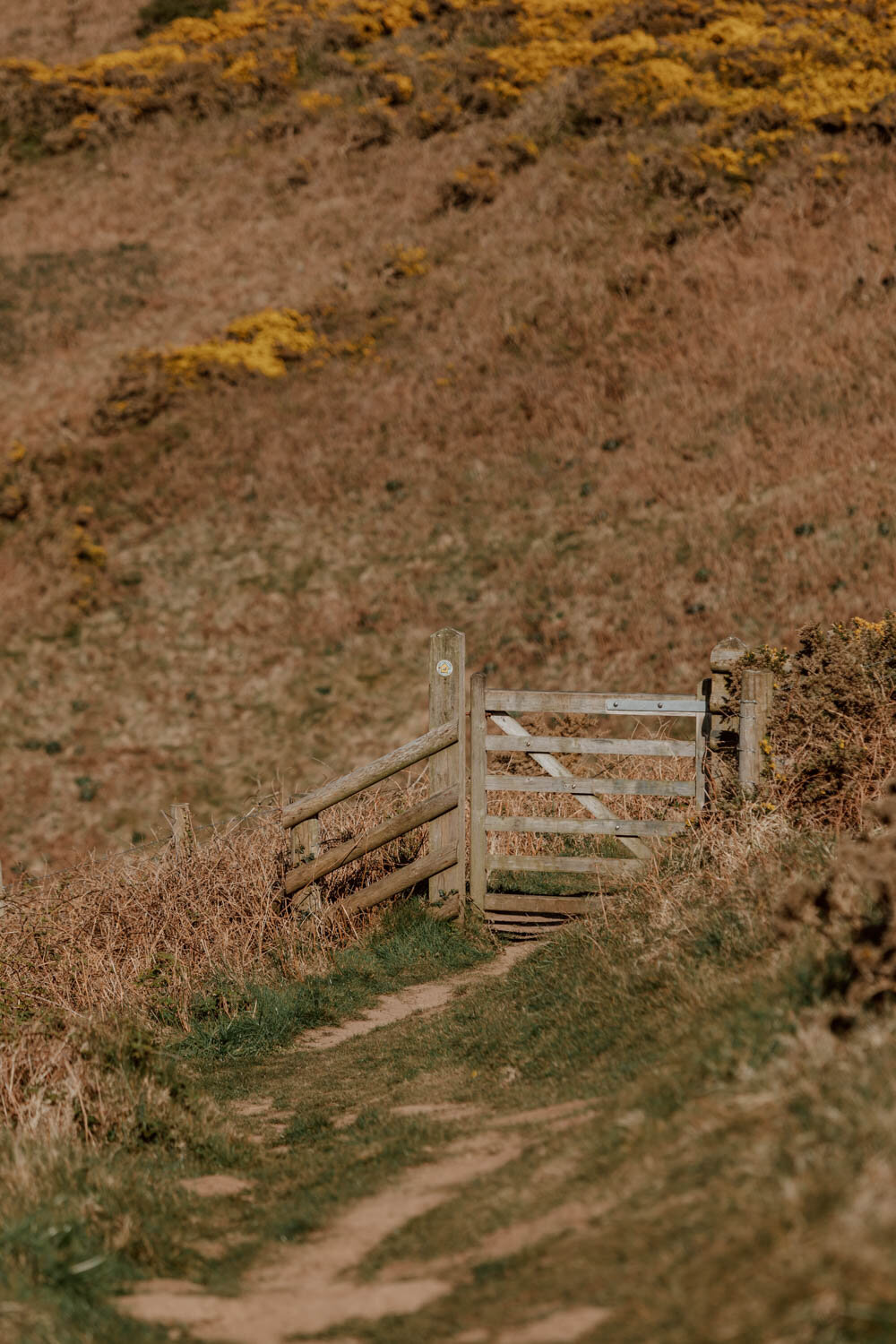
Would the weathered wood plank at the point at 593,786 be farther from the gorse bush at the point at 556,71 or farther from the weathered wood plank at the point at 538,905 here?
the gorse bush at the point at 556,71

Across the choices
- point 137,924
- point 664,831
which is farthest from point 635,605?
point 137,924

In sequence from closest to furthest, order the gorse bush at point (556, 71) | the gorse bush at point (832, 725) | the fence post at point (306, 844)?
the gorse bush at point (832, 725) → the fence post at point (306, 844) → the gorse bush at point (556, 71)

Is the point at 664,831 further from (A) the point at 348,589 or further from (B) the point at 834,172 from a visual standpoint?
(B) the point at 834,172

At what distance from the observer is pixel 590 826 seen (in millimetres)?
8914

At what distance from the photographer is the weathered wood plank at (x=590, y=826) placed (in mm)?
8773

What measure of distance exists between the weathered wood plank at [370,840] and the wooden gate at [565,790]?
307mm

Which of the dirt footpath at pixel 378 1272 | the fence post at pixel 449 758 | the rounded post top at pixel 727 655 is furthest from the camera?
the fence post at pixel 449 758

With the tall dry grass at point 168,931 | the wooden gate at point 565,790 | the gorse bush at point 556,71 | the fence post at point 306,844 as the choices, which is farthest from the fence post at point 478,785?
the gorse bush at point 556,71

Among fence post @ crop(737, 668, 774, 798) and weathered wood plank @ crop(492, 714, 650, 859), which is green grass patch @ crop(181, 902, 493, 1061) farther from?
fence post @ crop(737, 668, 774, 798)

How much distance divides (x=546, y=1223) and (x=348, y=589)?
17.0m

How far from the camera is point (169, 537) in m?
22.0

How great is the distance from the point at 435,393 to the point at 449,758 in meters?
15.0

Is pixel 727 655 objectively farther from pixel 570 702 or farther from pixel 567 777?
pixel 567 777

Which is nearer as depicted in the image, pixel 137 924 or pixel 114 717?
pixel 137 924
